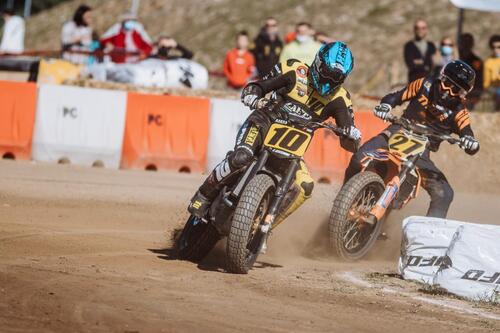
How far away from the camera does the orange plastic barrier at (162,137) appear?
1716cm

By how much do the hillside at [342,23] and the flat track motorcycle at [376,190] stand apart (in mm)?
13054

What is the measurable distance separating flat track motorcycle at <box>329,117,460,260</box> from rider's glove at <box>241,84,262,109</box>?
4.57 ft

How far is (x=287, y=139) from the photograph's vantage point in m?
8.96

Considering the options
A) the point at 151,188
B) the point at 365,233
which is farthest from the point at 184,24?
the point at 365,233

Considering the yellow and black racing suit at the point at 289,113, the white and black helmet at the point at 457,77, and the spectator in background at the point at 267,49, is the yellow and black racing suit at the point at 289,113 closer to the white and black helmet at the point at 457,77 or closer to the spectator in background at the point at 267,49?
the white and black helmet at the point at 457,77

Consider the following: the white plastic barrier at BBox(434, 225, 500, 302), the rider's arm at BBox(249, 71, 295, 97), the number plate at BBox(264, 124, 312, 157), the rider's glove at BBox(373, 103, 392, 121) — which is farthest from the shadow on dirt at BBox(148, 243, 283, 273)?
the rider's glove at BBox(373, 103, 392, 121)

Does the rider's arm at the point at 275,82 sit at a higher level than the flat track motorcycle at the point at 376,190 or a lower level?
higher

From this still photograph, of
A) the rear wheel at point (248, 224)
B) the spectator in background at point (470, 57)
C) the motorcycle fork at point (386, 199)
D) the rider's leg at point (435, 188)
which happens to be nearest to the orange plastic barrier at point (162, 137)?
the spectator in background at point (470, 57)

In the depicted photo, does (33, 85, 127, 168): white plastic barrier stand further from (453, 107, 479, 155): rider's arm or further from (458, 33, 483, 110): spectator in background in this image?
(453, 107, 479, 155): rider's arm

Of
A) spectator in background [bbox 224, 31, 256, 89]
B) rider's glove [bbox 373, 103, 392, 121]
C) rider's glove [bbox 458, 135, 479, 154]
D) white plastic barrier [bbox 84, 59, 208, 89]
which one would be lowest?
rider's glove [bbox 458, 135, 479, 154]

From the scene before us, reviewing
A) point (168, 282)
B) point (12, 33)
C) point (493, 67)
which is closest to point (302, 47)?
point (493, 67)

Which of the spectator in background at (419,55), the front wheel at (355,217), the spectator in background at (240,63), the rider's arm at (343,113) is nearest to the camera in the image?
the rider's arm at (343,113)

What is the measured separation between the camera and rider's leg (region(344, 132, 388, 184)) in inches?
411

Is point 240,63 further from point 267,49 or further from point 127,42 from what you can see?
point 127,42
